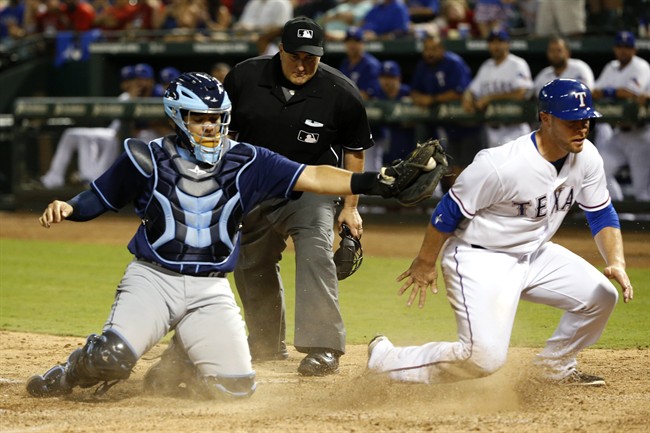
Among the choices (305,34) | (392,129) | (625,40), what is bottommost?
(392,129)

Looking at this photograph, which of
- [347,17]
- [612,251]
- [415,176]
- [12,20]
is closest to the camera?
[415,176]

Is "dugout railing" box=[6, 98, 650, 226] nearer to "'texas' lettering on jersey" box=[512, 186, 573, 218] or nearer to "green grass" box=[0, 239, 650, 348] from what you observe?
"green grass" box=[0, 239, 650, 348]

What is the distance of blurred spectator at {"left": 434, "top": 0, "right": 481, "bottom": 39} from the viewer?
13859mm

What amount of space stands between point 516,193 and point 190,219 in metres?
1.54

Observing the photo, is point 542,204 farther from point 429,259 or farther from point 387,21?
point 387,21

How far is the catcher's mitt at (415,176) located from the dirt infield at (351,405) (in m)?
0.98

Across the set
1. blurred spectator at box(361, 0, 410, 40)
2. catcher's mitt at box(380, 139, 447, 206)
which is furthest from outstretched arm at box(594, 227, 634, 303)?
blurred spectator at box(361, 0, 410, 40)

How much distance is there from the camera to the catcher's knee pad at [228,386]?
4.94m

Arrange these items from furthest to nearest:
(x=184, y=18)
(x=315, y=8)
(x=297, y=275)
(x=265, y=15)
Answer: (x=184, y=18) < (x=315, y=8) < (x=265, y=15) < (x=297, y=275)

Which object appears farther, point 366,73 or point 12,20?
point 12,20

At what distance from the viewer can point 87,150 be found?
14.5m

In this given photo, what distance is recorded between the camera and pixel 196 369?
5.16m

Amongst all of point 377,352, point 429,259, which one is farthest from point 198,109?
point 377,352

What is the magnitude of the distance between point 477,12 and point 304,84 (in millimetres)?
7930
